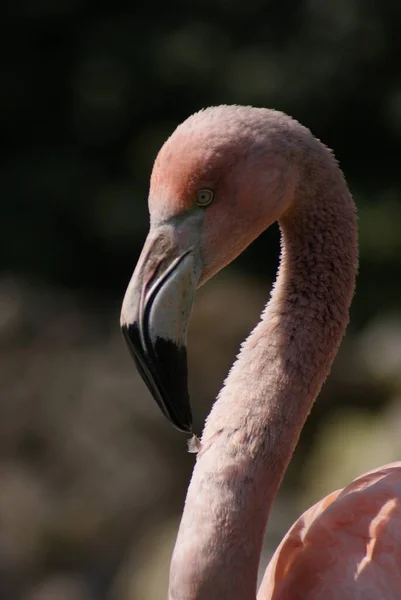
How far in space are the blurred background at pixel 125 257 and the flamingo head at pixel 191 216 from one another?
307 centimetres

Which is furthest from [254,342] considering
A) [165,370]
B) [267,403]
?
[165,370]

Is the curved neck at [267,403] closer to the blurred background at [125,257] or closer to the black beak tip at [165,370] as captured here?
the black beak tip at [165,370]

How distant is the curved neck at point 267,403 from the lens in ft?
6.55

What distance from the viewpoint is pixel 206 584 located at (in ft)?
6.50

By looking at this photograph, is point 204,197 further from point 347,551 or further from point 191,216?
point 347,551

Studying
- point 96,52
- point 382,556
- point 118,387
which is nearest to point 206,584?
point 382,556

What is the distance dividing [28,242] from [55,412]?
8.91 ft

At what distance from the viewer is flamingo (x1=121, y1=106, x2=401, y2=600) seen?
1976 millimetres

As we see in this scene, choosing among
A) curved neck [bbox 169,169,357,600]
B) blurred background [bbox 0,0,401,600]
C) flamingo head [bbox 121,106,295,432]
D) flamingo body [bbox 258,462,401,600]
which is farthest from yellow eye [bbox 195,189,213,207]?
blurred background [bbox 0,0,401,600]

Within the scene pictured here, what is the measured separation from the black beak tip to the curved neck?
0.48ft

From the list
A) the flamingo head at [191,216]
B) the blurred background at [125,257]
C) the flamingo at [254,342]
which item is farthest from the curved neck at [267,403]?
the blurred background at [125,257]

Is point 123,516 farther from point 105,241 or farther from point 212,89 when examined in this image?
point 212,89

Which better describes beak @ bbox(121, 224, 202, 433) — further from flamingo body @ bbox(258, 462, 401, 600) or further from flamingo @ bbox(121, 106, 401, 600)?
flamingo body @ bbox(258, 462, 401, 600)

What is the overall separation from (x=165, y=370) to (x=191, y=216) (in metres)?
0.32
